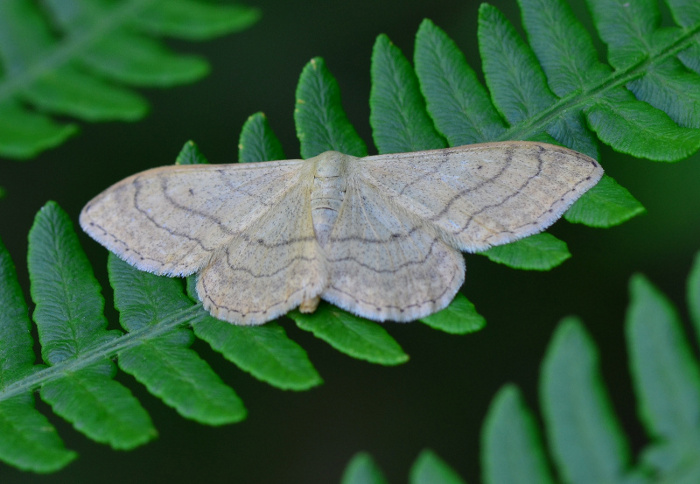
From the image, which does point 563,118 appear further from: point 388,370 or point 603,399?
point 388,370

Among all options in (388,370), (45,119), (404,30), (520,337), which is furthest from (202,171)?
(404,30)

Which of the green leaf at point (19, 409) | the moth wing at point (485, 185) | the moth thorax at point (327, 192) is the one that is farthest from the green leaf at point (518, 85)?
the green leaf at point (19, 409)

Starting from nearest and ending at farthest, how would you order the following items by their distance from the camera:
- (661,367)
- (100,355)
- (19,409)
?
1. (661,367)
2. (19,409)
3. (100,355)

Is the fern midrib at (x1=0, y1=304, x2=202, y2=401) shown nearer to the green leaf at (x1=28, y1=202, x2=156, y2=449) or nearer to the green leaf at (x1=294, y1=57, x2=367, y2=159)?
the green leaf at (x1=28, y1=202, x2=156, y2=449)

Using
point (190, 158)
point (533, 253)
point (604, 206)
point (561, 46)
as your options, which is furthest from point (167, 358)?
point (561, 46)

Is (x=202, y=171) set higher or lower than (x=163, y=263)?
higher

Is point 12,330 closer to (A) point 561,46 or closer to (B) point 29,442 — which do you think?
(B) point 29,442

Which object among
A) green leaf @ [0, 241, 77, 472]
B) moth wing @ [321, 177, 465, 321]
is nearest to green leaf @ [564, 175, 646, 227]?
moth wing @ [321, 177, 465, 321]
